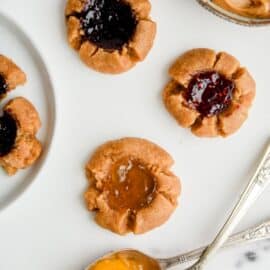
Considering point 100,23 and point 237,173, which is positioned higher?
point 100,23

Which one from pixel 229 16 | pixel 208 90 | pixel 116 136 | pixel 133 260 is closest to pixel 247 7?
pixel 229 16

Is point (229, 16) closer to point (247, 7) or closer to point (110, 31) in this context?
point (247, 7)

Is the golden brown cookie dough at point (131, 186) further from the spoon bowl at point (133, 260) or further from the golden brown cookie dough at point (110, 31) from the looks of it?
the golden brown cookie dough at point (110, 31)

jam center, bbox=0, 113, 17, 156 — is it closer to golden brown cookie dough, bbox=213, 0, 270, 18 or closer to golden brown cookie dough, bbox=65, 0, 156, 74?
golden brown cookie dough, bbox=65, 0, 156, 74

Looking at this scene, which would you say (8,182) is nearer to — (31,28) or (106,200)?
(106,200)

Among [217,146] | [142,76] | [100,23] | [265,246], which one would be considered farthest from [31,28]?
[265,246]

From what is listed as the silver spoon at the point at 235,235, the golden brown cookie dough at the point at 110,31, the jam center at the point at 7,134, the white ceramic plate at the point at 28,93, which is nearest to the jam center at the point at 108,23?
the golden brown cookie dough at the point at 110,31

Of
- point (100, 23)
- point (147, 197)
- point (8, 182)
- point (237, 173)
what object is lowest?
point (8, 182)
